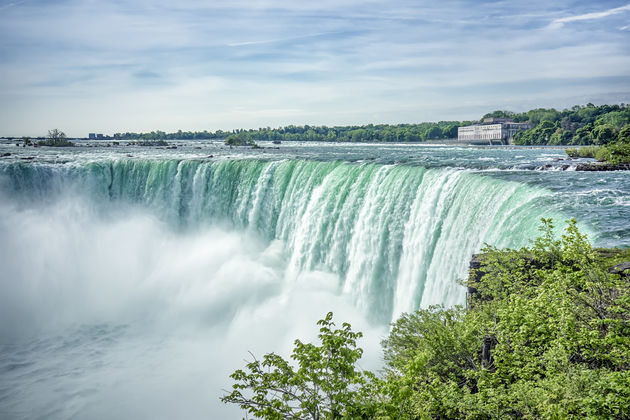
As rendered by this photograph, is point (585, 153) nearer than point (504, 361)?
No

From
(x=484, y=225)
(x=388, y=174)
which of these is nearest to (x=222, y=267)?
(x=388, y=174)

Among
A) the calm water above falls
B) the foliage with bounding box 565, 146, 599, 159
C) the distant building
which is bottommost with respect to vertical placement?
the calm water above falls

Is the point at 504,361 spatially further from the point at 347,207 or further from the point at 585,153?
the point at 585,153

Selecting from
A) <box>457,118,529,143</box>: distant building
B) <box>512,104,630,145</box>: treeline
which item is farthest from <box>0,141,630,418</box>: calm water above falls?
<box>457,118,529,143</box>: distant building

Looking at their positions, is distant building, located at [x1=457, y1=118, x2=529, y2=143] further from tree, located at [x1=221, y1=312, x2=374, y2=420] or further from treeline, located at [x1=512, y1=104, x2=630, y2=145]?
tree, located at [x1=221, y1=312, x2=374, y2=420]

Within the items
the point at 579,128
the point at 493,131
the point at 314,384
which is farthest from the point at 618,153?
the point at 493,131
